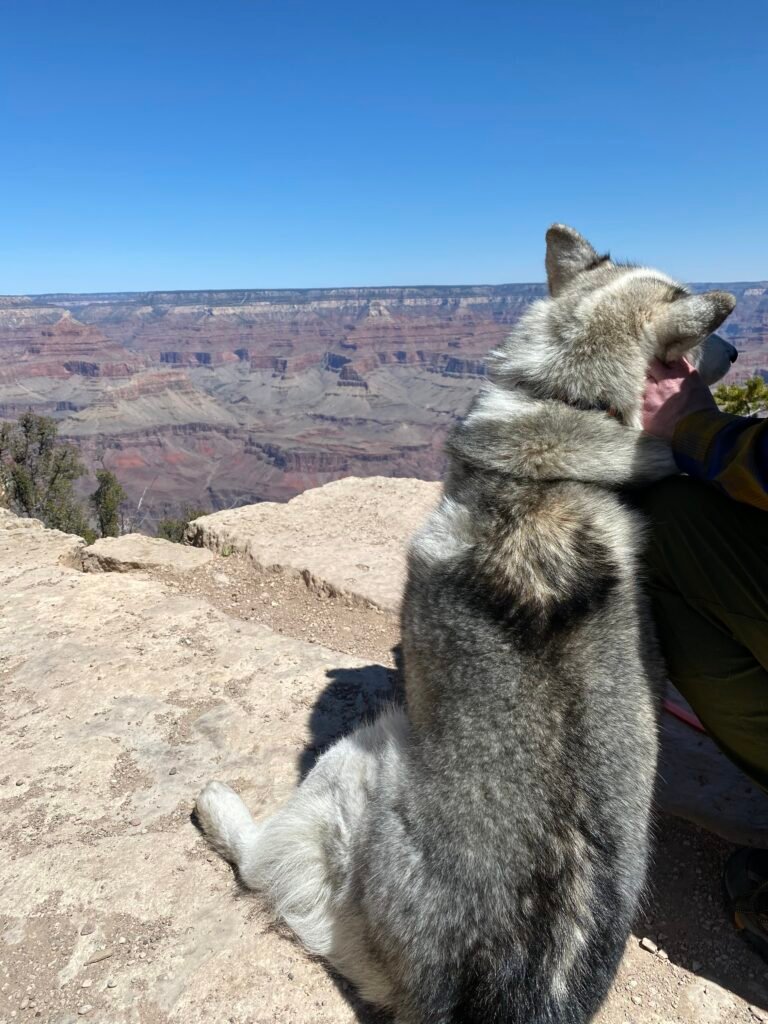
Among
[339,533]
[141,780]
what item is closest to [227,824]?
[141,780]

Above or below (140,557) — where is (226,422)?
below

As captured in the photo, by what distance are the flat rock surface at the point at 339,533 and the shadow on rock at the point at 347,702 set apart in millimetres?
1166

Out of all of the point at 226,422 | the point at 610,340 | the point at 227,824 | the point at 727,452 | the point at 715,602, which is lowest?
the point at 226,422

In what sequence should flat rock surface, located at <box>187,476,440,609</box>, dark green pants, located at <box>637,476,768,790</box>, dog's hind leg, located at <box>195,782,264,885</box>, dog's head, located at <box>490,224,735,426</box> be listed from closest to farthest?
dark green pants, located at <box>637,476,768,790</box>, dog's head, located at <box>490,224,735,426</box>, dog's hind leg, located at <box>195,782,264,885</box>, flat rock surface, located at <box>187,476,440,609</box>

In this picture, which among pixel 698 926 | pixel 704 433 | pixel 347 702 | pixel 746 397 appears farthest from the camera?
pixel 746 397

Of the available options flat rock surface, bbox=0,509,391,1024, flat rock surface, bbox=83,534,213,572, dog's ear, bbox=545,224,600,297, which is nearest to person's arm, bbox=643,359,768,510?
dog's ear, bbox=545,224,600,297

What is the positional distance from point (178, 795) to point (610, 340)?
3.55m

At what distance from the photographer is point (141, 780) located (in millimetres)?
4074

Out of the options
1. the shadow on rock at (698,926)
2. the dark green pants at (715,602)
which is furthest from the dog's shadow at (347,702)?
the dark green pants at (715,602)

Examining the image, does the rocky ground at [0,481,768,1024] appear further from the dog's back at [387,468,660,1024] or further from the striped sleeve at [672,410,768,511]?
the striped sleeve at [672,410,768,511]

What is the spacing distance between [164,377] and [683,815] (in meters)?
190

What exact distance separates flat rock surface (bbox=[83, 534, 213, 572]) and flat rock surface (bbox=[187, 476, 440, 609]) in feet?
1.11

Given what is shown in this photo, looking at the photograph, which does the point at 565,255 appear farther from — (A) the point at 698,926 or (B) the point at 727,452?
(A) the point at 698,926

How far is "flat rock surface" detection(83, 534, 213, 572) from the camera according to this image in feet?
23.2
